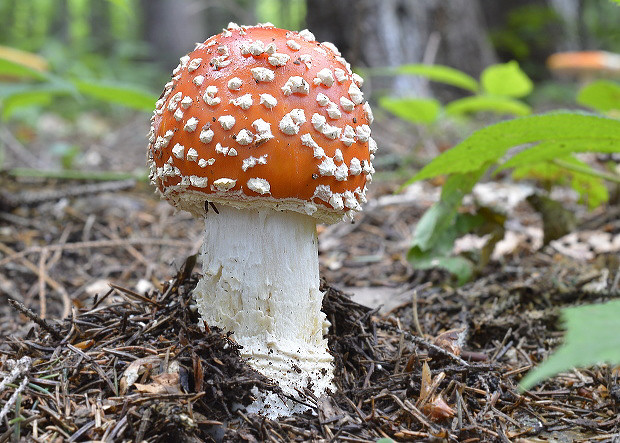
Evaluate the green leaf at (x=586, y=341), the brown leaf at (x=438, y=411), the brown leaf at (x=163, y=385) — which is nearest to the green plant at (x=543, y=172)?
the green leaf at (x=586, y=341)

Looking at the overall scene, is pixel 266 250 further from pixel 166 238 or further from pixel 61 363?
pixel 166 238

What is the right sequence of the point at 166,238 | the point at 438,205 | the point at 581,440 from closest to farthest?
the point at 581,440 → the point at 438,205 → the point at 166,238

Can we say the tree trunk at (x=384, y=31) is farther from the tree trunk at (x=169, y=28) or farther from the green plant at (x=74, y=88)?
the tree trunk at (x=169, y=28)

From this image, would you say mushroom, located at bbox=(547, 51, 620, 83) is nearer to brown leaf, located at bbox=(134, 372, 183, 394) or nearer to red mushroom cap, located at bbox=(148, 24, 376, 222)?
red mushroom cap, located at bbox=(148, 24, 376, 222)

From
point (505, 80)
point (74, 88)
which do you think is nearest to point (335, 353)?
point (74, 88)

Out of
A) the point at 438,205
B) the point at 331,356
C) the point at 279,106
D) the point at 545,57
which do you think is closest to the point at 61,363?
the point at 331,356

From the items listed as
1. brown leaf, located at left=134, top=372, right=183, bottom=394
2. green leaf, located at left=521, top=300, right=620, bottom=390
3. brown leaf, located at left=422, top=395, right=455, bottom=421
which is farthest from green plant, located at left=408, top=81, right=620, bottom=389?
brown leaf, located at left=134, top=372, right=183, bottom=394
